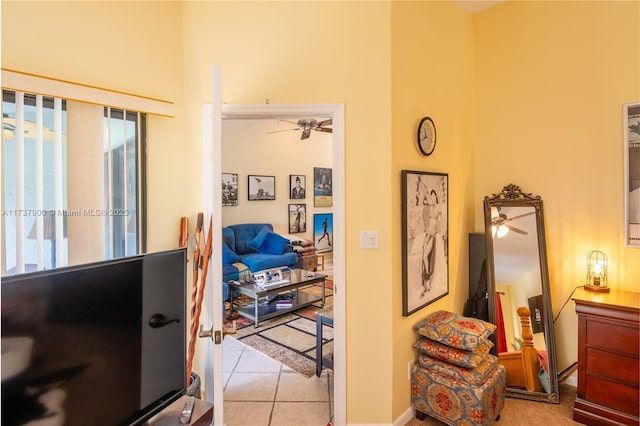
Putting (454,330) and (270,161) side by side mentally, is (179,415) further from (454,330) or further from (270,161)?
(270,161)

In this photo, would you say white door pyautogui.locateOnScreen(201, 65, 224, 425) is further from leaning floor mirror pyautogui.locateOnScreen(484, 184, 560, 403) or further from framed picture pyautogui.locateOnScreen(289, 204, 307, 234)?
framed picture pyautogui.locateOnScreen(289, 204, 307, 234)

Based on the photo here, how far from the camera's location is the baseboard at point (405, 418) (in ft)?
6.86

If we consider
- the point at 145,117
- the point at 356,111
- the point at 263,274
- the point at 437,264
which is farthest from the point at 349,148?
the point at 263,274

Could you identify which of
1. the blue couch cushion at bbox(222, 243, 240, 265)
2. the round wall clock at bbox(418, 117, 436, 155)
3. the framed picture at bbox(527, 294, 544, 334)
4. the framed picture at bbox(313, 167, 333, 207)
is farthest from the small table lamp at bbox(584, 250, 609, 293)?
the framed picture at bbox(313, 167, 333, 207)

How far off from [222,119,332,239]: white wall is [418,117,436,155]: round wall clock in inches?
154

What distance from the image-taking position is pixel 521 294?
8.21 feet

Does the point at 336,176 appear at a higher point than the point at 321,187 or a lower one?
lower

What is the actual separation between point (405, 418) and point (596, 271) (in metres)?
1.74

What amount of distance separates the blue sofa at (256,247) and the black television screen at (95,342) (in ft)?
11.6

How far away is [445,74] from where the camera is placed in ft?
8.34

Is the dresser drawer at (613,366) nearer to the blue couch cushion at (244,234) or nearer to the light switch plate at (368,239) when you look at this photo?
the light switch plate at (368,239)

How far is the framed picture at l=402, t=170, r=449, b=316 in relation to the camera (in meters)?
2.12

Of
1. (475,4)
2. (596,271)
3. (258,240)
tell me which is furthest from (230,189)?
(596,271)

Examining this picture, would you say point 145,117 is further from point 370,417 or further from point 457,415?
point 457,415
